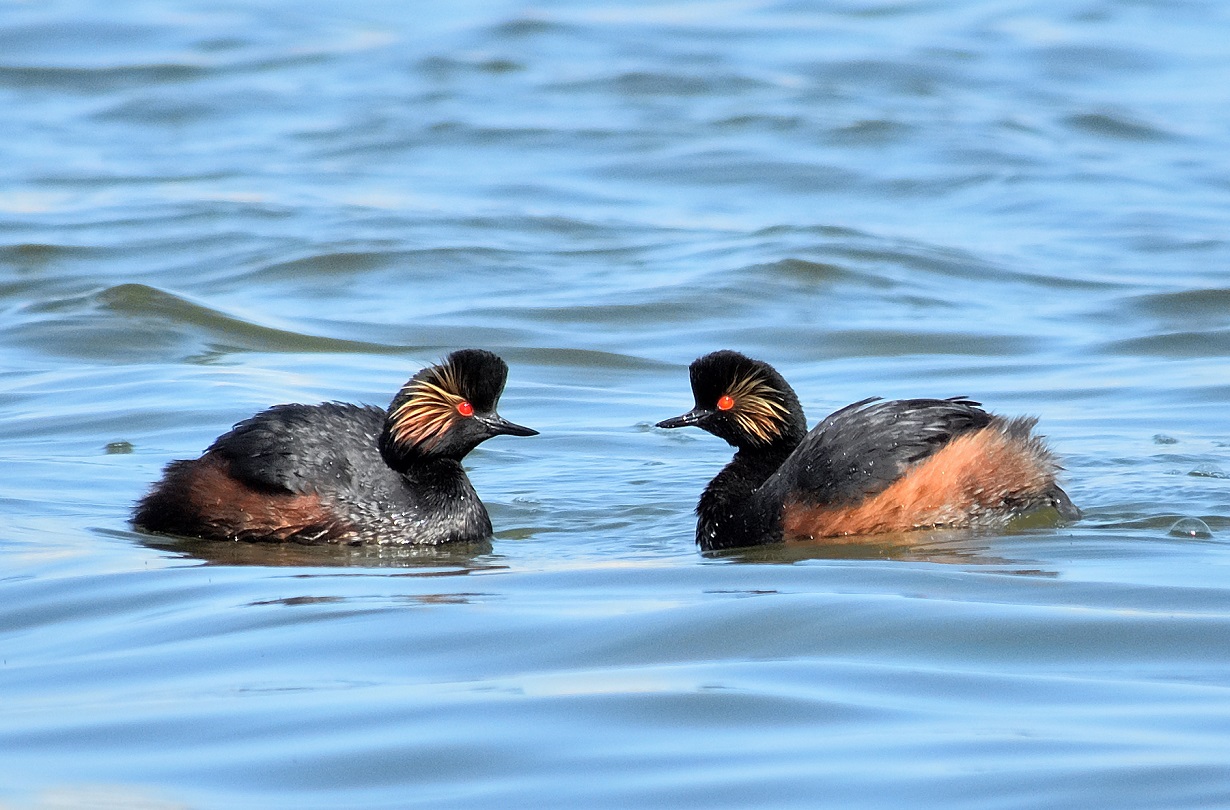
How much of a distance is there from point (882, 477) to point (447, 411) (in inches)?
74.1

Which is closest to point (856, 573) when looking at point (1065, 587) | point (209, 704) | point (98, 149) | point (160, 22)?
point (1065, 587)

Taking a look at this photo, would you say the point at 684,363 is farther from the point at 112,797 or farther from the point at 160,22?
the point at 160,22

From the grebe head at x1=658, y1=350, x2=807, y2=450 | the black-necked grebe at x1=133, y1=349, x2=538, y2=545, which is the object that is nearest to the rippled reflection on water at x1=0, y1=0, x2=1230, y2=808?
the black-necked grebe at x1=133, y1=349, x2=538, y2=545

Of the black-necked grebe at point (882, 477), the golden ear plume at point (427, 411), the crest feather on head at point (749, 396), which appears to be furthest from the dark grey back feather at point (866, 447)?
the golden ear plume at point (427, 411)

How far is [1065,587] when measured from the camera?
6617 millimetres

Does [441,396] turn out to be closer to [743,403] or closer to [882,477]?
[743,403]

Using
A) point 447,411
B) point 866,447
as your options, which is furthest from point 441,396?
point 866,447

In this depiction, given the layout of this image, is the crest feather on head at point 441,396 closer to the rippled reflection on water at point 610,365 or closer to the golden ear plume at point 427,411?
the golden ear plume at point 427,411

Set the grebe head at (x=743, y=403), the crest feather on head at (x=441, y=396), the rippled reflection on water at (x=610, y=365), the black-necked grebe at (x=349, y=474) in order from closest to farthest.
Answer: the rippled reflection on water at (x=610, y=365) < the black-necked grebe at (x=349, y=474) < the crest feather on head at (x=441, y=396) < the grebe head at (x=743, y=403)

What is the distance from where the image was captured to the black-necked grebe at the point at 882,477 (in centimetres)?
798

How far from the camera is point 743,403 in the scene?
8.58 metres

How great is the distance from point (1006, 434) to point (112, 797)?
15.6 ft

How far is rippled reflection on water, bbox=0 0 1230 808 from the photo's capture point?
4883mm

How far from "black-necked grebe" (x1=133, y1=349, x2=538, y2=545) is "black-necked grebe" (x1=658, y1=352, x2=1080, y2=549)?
3.25 feet
